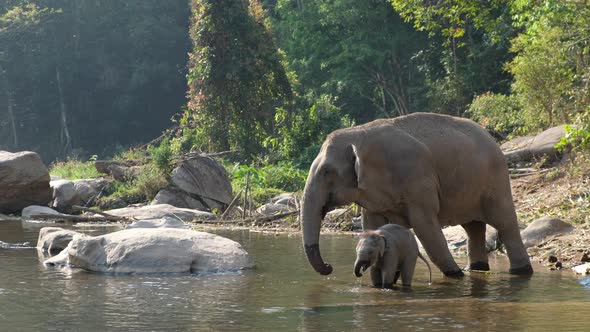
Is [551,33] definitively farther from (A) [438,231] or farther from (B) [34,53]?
(B) [34,53]

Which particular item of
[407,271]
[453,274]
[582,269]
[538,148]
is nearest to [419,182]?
[407,271]

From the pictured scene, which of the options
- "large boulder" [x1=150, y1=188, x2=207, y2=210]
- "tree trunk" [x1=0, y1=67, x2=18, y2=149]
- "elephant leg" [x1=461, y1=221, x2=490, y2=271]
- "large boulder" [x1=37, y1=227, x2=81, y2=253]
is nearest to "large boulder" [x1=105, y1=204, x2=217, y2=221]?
"large boulder" [x1=150, y1=188, x2=207, y2=210]

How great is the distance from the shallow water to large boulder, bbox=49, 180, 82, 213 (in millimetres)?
12537

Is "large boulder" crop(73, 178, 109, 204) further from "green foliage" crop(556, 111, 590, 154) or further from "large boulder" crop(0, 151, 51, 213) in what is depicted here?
"green foliage" crop(556, 111, 590, 154)

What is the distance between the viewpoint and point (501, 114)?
27562 mm

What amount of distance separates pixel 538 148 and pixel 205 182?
819 centimetres

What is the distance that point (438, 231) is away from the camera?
1128cm

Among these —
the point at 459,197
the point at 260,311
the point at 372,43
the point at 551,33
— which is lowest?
the point at 260,311

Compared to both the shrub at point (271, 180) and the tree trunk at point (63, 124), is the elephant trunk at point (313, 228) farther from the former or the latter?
the tree trunk at point (63, 124)

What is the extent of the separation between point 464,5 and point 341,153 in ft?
54.7

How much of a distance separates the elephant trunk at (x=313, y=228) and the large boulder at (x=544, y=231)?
4.97m

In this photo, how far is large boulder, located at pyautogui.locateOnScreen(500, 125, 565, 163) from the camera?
2080 centimetres

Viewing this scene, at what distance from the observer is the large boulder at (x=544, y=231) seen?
14.4 metres

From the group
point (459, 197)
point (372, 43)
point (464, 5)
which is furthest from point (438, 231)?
point (372, 43)
